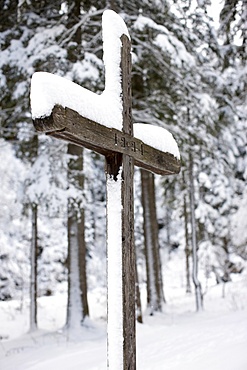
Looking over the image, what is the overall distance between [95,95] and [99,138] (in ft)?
1.01

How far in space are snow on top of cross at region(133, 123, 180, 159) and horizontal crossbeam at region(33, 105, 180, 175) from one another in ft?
0.15

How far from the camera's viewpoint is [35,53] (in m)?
9.91

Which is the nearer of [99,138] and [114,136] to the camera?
[99,138]

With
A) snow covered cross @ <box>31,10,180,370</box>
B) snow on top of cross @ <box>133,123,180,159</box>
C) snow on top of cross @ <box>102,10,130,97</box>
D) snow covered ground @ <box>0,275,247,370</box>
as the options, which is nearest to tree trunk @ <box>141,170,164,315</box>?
snow covered ground @ <box>0,275,247,370</box>

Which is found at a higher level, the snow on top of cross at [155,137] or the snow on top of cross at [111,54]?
the snow on top of cross at [111,54]

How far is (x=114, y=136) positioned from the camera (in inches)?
132

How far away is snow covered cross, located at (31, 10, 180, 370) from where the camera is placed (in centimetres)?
Answer: 280

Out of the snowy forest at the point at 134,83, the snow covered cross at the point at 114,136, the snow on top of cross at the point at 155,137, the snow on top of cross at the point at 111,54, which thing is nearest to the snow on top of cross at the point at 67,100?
the snow covered cross at the point at 114,136

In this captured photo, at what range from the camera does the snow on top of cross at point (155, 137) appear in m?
3.79

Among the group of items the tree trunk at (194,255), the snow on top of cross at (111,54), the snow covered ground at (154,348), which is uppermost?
the snow on top of cross at (111,54)

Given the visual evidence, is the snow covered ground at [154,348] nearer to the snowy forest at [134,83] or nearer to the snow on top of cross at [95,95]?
the snowy forest at [134,83]

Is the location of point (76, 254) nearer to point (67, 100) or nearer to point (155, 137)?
point (155, 137)

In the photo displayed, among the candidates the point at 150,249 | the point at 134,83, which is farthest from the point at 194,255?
the point at 134,83

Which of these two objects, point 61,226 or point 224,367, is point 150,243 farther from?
point 61,226
